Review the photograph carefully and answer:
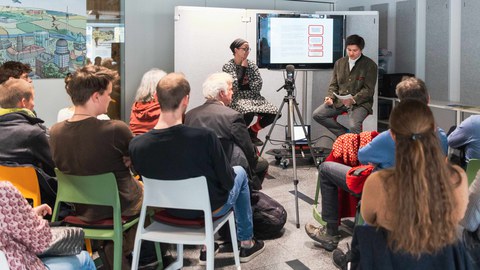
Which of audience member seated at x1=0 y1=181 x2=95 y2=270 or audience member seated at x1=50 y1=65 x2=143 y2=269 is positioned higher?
audience member seated at x1=50 y1=65 x2=143 y2=269

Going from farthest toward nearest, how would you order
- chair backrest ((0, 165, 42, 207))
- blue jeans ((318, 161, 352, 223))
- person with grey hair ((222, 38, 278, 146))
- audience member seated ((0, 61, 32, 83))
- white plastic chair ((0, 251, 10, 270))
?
person with grey hair ((222, 38, 278, 146)) → audience member seated ((0, 61, 32, 83)) → blue jeans ((318, 161, 352, 223)) → chair backrest ((0, 165, 42, 207)) → white plastic chair ((0, 251, 10, 270))

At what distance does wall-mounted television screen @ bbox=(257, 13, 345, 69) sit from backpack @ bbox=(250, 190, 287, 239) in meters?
2.23

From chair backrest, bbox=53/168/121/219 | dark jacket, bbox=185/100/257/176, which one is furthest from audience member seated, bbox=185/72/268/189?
chair backrest, bbox=53/168/121/219

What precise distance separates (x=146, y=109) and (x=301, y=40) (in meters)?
2.36

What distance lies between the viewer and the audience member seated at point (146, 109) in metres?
3.78

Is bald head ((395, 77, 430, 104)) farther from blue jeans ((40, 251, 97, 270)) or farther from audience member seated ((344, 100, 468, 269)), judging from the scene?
blue jeans ((40, 251, 97, 270))

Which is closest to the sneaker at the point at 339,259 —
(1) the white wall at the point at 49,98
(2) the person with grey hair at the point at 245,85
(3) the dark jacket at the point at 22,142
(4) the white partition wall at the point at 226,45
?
(3) the dark jacket at the point at 22,142

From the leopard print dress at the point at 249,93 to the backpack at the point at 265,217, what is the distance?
167 cm

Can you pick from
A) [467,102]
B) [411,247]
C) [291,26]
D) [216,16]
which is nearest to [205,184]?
[411,247]

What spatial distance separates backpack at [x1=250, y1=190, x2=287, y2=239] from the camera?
11.2 ft

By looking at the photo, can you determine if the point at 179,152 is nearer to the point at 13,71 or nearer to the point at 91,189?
the point at 91,189

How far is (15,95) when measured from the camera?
9.51 feet

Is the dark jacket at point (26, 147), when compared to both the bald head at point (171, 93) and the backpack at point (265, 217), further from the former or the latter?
the backpack at point (265, 217)

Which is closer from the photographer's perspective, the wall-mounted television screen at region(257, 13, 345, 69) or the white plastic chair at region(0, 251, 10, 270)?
→ the white plastic chair at region(0, 251, 10, 270)
